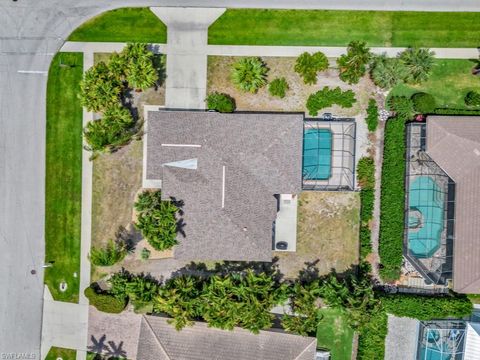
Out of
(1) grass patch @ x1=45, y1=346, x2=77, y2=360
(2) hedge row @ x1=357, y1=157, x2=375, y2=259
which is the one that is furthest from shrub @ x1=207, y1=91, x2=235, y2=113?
(1) grass patch @ x1=45, y1=346, x2=77, y2=360

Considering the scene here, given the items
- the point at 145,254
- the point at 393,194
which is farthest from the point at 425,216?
the point at 145,254

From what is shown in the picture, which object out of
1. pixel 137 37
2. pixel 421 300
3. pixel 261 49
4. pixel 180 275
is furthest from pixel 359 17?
pixel 180 275

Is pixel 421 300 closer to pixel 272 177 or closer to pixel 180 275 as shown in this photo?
pixel 272 177

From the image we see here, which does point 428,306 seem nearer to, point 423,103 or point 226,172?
point 423,103

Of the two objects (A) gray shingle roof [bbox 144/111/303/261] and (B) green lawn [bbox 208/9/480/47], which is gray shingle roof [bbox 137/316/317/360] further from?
(B) green lawn [bbox 208/9/480/47]

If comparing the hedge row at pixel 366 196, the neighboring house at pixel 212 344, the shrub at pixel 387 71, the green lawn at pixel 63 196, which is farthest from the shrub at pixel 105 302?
the shrub at pixel 387 71

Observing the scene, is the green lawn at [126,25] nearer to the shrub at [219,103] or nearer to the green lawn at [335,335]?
the shrub at [219,103]
